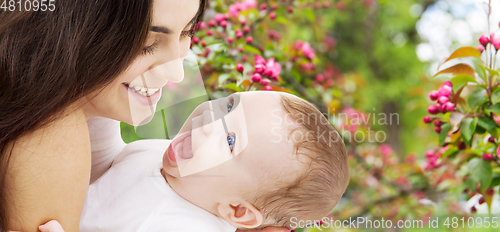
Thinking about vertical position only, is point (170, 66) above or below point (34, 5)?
below

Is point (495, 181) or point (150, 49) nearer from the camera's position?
point (150, 49)

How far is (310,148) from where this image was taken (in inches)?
28.1

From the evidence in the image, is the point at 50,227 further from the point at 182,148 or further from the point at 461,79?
the point at 461,79

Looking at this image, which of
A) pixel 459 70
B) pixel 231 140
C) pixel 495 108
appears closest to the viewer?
pixel 231 140

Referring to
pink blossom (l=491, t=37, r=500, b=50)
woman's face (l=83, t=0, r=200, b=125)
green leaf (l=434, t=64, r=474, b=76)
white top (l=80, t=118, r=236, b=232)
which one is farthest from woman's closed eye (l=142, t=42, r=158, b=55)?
pink blossom (l=491, t=37, r=500, b=50)

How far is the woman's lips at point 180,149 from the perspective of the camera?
2.30 feet

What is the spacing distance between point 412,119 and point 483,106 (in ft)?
13.6

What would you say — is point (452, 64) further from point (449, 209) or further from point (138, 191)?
point (449, 209)

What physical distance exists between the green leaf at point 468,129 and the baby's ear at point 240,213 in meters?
0.57

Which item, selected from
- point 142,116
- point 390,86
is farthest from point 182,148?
point 390,86

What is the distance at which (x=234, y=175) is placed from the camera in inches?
27.5

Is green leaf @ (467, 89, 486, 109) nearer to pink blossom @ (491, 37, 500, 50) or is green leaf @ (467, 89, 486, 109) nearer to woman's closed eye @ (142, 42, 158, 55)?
pink blossom @ (491, 37, 500, 50)

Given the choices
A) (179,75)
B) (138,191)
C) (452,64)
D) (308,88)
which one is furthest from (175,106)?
(308,88)

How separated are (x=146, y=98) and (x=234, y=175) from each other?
229 millimetres
